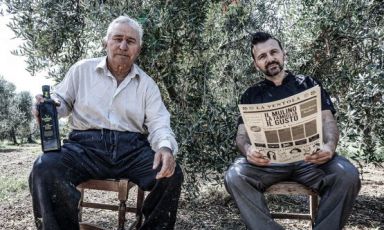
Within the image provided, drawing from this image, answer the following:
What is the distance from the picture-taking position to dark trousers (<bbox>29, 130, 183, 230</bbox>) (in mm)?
2625

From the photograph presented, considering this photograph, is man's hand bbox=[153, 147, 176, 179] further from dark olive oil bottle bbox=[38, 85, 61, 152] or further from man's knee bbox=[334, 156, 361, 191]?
man's knee bbox=[334, 156, 361, 191]

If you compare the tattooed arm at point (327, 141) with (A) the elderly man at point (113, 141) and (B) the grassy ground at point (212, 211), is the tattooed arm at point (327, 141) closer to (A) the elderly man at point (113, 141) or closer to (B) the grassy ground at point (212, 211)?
(A) the elderly man at point (113, 141)

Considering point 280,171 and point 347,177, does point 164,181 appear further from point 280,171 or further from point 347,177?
point 347,177

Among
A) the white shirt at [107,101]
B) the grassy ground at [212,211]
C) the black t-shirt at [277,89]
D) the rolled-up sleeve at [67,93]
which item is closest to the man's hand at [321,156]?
the black t-shirt at [277,89]

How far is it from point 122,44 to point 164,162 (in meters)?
1.04

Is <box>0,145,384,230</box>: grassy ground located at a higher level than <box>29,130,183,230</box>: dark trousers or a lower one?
lower

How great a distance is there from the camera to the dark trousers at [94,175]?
2.62 meters

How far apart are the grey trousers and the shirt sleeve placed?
20.4 inches

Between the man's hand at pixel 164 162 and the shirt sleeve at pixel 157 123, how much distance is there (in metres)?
0.06

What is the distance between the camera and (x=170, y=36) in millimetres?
3770

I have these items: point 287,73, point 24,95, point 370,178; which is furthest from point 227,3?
point 24,95

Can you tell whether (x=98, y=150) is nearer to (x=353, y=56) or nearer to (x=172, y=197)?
(x=172, y=197)

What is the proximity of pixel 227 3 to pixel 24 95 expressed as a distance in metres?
23.8

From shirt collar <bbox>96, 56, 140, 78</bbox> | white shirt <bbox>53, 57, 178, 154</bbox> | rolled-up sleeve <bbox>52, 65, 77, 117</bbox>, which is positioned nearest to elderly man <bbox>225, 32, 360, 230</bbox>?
white shirt <bbox>53, 57, 178, 154</bbox>
